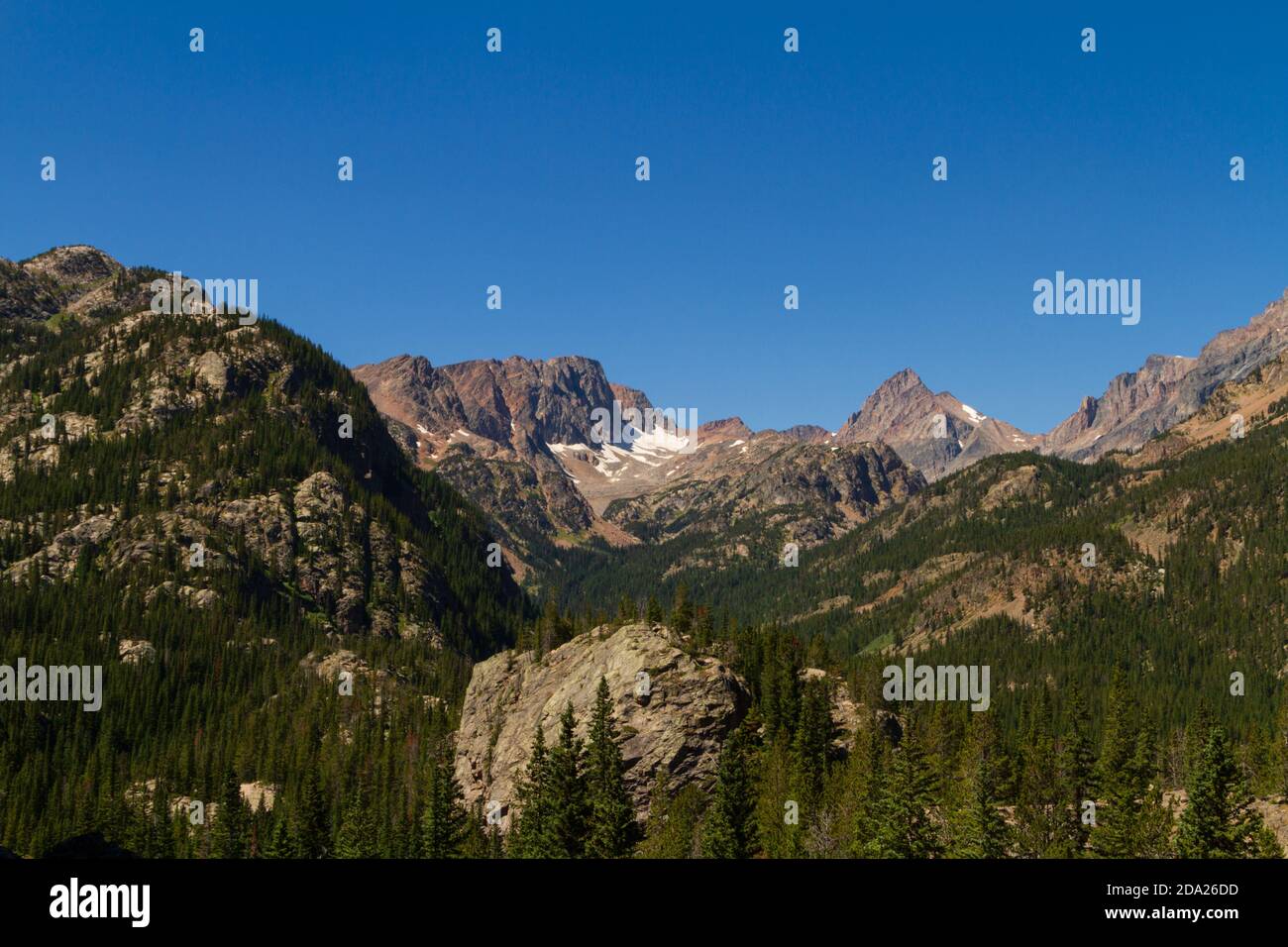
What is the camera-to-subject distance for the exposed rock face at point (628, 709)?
95.1 meters

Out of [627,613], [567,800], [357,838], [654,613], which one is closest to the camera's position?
[567,800]

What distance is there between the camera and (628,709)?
9825 cm

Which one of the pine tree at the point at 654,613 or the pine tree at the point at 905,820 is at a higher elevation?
the pine tree at the point at 654,613

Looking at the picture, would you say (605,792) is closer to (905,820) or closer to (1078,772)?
(905,820)

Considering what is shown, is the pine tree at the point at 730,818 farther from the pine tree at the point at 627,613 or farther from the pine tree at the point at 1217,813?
the pine tree at the point at 627,613

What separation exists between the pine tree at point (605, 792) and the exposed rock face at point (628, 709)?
11.6 ft

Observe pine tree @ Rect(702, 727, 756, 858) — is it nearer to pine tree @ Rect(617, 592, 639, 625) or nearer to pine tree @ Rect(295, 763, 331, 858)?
pine tree @ Rect(617, 592, 639, 625)

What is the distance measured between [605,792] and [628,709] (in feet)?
45.4

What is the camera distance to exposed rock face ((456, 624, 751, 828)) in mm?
95062

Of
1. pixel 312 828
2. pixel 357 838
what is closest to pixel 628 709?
pixel 357 838

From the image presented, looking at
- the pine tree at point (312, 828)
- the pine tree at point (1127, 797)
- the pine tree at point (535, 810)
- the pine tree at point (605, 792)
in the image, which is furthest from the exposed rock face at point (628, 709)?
the pine tree at point (1127, 797)
